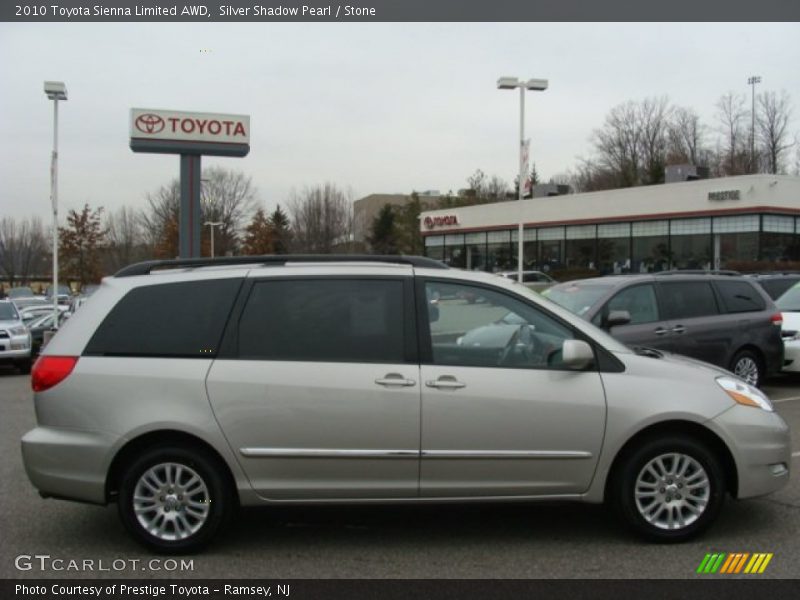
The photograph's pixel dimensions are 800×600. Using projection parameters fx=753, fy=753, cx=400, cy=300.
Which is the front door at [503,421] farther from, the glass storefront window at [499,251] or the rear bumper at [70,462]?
the glass storefront window at [499,251]

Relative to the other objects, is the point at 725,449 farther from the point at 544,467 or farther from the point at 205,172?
the point at 205,172

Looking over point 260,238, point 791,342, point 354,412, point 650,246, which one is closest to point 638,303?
point 791,342

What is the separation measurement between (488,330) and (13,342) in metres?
13.8

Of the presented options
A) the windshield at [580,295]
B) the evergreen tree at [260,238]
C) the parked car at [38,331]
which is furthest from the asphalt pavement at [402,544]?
the evergreen tree at [260,238]

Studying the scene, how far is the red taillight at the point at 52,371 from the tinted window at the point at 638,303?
6.42 m

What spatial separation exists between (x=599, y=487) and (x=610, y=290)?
4973 mm

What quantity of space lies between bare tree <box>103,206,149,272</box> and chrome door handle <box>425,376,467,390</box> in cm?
7021

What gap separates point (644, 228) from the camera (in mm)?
38719

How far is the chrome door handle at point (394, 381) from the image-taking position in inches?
181

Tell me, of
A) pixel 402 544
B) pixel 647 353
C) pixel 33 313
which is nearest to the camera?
pixel 402 544

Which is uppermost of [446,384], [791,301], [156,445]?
[791,301]

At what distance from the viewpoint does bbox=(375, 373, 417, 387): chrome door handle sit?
459 cm

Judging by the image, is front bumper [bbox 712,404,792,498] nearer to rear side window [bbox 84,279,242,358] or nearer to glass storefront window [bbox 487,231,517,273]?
rear side window [bbox 84,279,242,358]
